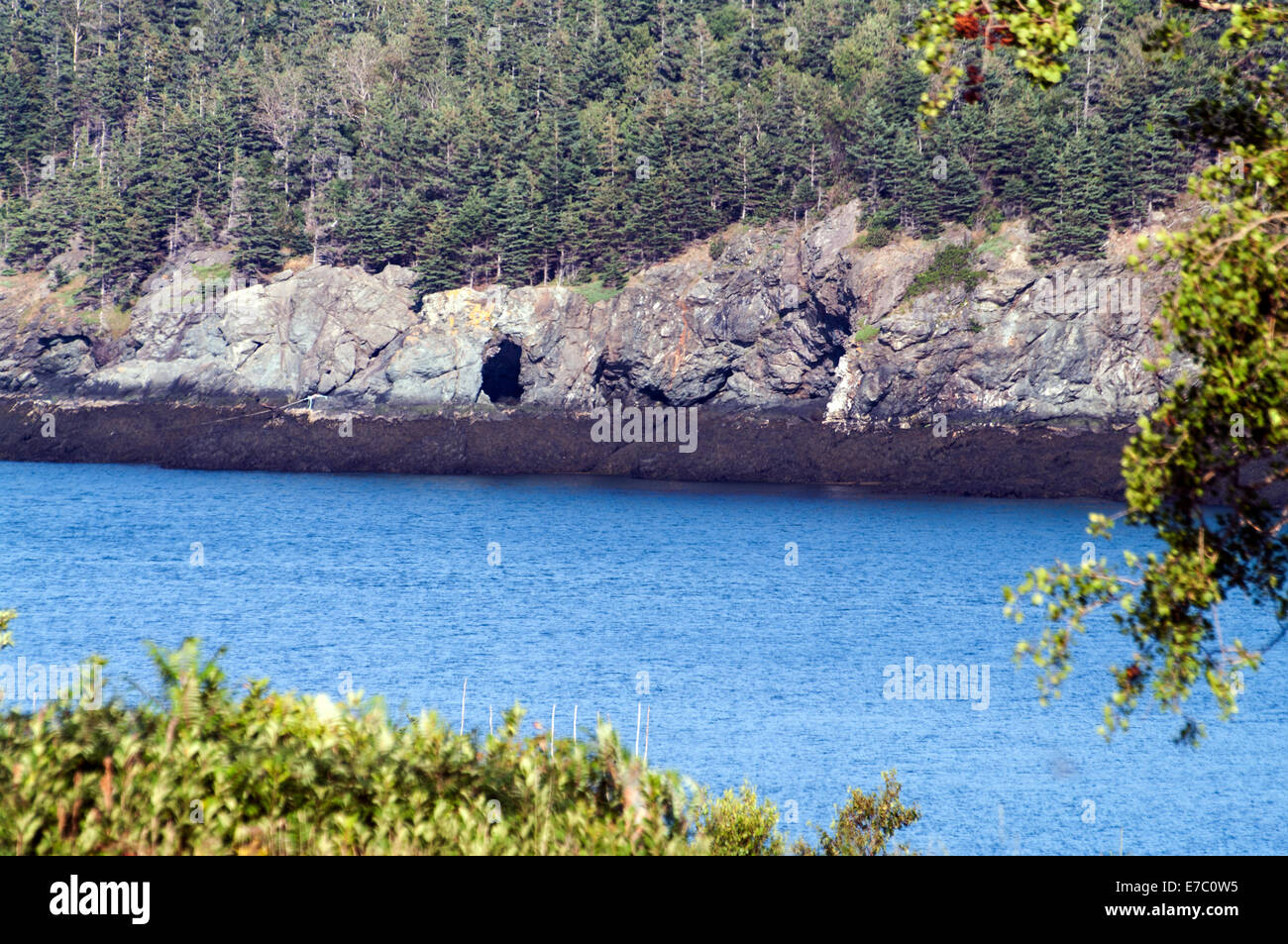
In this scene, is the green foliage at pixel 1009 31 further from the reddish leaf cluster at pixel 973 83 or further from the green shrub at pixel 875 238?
the green shrub at pixel 875 238

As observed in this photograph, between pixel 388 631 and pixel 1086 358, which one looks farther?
pixel 1086 358

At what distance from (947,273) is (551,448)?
27.9m

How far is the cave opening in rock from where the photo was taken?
86625 mm

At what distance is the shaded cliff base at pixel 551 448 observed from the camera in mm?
75438

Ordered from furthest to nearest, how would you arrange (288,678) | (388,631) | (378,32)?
1. (378,32)
2. (388,631)
3. (288,678)

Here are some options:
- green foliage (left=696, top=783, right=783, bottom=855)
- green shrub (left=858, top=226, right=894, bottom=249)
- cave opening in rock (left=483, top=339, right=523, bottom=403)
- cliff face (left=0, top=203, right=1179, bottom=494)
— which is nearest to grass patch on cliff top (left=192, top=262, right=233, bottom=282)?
cliff face (left=0, top=203, right=1179, bottom=494)

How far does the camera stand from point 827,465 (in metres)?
79.5

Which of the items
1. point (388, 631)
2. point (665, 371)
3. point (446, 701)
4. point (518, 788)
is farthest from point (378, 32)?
point (518, 788)

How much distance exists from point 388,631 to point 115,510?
39.7 m

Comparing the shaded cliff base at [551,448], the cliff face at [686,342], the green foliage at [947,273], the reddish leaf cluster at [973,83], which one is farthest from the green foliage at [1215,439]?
the green foliage at [947,273]

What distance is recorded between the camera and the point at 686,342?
82.0 metres

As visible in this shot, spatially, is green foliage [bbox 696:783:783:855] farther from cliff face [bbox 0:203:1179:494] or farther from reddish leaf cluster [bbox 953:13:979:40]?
cliff face [bbox 0:203:1179:494]

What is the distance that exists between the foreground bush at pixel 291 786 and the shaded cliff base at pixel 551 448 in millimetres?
67340
